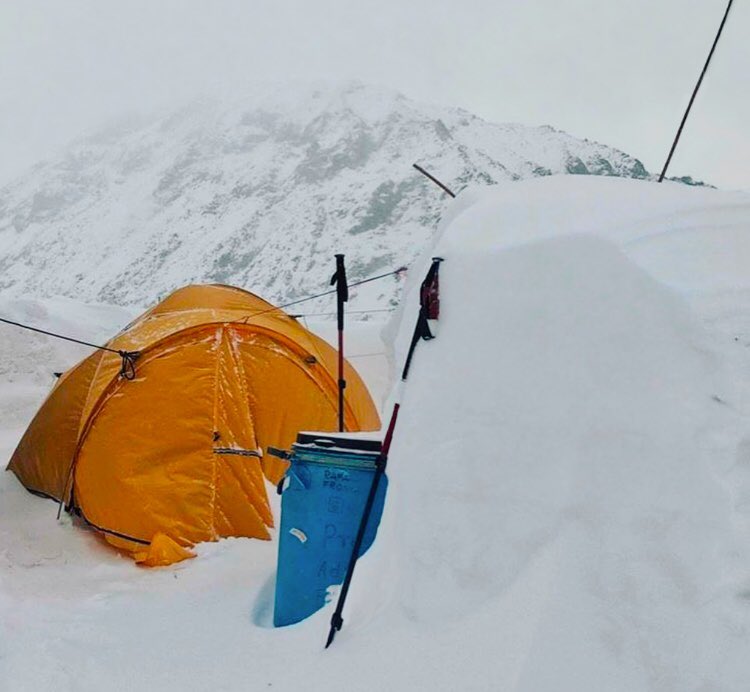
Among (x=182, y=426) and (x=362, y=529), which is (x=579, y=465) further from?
(x=182, y=426)

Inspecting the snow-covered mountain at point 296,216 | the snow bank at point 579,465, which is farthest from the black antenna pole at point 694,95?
the snow-covered mountain at point 296,216

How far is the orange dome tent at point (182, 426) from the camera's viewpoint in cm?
553

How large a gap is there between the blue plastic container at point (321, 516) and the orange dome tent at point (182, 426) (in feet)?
7.11

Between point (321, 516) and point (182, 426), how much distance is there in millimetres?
2793

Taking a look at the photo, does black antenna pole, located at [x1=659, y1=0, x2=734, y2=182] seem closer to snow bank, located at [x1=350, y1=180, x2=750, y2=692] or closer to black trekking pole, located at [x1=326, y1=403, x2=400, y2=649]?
snow bank, located at [x1=350, y1=180, x2=750, y2=692]

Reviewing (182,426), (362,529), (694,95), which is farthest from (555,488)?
(182,426)

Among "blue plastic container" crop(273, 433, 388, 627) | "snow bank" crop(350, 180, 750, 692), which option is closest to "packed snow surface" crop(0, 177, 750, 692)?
"snow bank" crop(350, 180, 750, 692)

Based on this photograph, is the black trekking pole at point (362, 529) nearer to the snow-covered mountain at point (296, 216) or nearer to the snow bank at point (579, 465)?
the snow bank at point (579, 465)

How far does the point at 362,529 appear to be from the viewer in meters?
2.92

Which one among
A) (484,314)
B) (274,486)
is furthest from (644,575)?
(274,486)

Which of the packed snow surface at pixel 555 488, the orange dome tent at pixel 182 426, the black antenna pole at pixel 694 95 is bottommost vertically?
the orange dome tent at pixel 182 426

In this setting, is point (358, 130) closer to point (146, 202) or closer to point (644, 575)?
point (146, 202)

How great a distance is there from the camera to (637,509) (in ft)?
6.88

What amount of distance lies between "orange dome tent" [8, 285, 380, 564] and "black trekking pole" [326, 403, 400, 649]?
2758mm
